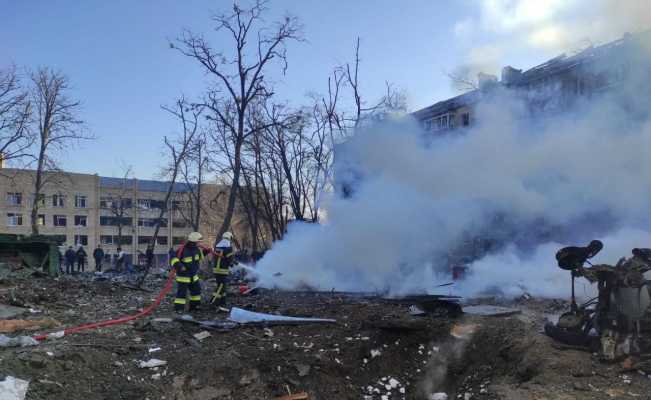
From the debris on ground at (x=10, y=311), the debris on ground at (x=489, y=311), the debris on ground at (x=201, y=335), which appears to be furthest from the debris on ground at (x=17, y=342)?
the debris on ground at (x=489, y=311)

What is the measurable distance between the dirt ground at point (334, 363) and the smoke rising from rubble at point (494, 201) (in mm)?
4509

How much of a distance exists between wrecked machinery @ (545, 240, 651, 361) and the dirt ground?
227 mm

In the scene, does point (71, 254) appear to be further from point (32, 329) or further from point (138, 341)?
point (138, 341)

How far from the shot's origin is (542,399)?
5.61m

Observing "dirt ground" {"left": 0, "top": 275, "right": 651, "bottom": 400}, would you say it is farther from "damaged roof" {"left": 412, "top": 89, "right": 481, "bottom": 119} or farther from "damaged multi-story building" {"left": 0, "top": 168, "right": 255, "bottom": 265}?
"damaged multi-story building" {"left": 0, "top": 168, "right": 255, "bottom": 265}

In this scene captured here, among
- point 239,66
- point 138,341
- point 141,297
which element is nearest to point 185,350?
point 138,341

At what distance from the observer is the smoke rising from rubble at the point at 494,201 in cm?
1234

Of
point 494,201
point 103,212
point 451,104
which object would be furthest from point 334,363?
point 103,212

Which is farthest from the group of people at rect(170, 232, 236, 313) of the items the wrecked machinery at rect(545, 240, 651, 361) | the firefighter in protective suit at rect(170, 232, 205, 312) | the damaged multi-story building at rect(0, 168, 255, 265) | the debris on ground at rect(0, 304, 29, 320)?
the damaged multi-story building at rect(0, 168, 255, 265)

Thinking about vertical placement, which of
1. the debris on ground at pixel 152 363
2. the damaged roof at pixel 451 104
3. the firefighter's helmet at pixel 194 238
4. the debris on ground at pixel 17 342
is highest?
the damaged roof at pixel 451 104

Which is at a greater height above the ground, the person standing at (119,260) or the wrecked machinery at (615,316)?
the wrecked machinery at (615,316)

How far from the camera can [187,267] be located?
9.95 metres

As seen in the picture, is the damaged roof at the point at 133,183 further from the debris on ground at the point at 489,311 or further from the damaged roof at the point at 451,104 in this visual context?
the debris on ground at the point at 489,311

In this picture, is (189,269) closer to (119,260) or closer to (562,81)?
(562,81)
